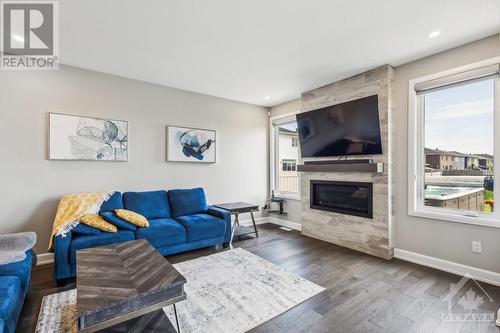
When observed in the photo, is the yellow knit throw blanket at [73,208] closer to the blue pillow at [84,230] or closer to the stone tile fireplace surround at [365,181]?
the blue pillow at [84,230]

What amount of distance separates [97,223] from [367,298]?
2977 mm

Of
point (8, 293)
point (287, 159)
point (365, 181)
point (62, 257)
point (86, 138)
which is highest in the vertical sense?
point (86, 138)

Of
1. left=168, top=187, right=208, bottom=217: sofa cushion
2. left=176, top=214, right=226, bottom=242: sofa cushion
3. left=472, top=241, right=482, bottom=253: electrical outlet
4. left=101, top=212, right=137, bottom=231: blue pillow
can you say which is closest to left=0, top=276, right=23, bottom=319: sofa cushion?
left=101, top=212, right=137, bottom=231: blue pillow

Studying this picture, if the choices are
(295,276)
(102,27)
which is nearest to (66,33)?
(102,27)

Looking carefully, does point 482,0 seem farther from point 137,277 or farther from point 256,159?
point 256,159

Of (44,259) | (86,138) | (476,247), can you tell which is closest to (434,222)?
(476,247)

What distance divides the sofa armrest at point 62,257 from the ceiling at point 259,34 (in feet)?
7.06

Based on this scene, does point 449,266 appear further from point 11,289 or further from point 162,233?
point 11,289

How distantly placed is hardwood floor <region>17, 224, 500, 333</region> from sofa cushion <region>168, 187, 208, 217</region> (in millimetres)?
705

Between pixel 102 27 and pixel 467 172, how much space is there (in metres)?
4.27

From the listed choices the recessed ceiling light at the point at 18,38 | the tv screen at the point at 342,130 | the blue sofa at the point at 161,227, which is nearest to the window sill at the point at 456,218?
the tv screen at the point at 342,130

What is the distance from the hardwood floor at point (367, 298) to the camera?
1.91 metres

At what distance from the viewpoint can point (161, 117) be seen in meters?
4.07

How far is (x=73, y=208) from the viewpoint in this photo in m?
2.99
